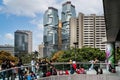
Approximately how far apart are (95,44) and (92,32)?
7093 mm

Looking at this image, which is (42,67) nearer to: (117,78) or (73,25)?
(117,78)

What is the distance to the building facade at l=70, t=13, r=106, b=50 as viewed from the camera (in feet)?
569

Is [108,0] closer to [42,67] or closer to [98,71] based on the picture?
[42,67]

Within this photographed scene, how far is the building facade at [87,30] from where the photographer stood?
173375 mm

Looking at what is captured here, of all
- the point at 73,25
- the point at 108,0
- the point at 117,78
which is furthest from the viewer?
the point at 73,25

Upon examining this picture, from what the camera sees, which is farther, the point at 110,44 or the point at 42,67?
the point at 110,44

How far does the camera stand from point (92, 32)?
191 meters

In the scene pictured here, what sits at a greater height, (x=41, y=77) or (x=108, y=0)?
(x=108, y=0)

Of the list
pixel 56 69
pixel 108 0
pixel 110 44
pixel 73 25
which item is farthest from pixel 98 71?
pixel 73 25

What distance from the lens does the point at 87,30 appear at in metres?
182

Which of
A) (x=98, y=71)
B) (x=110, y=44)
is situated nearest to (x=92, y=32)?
(x=110, y=44)

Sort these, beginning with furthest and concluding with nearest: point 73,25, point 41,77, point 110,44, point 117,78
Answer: point 73,25
point 110,44
point 117,78
point 41,77

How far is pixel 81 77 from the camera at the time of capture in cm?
2619

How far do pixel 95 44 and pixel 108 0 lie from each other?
580 feet
